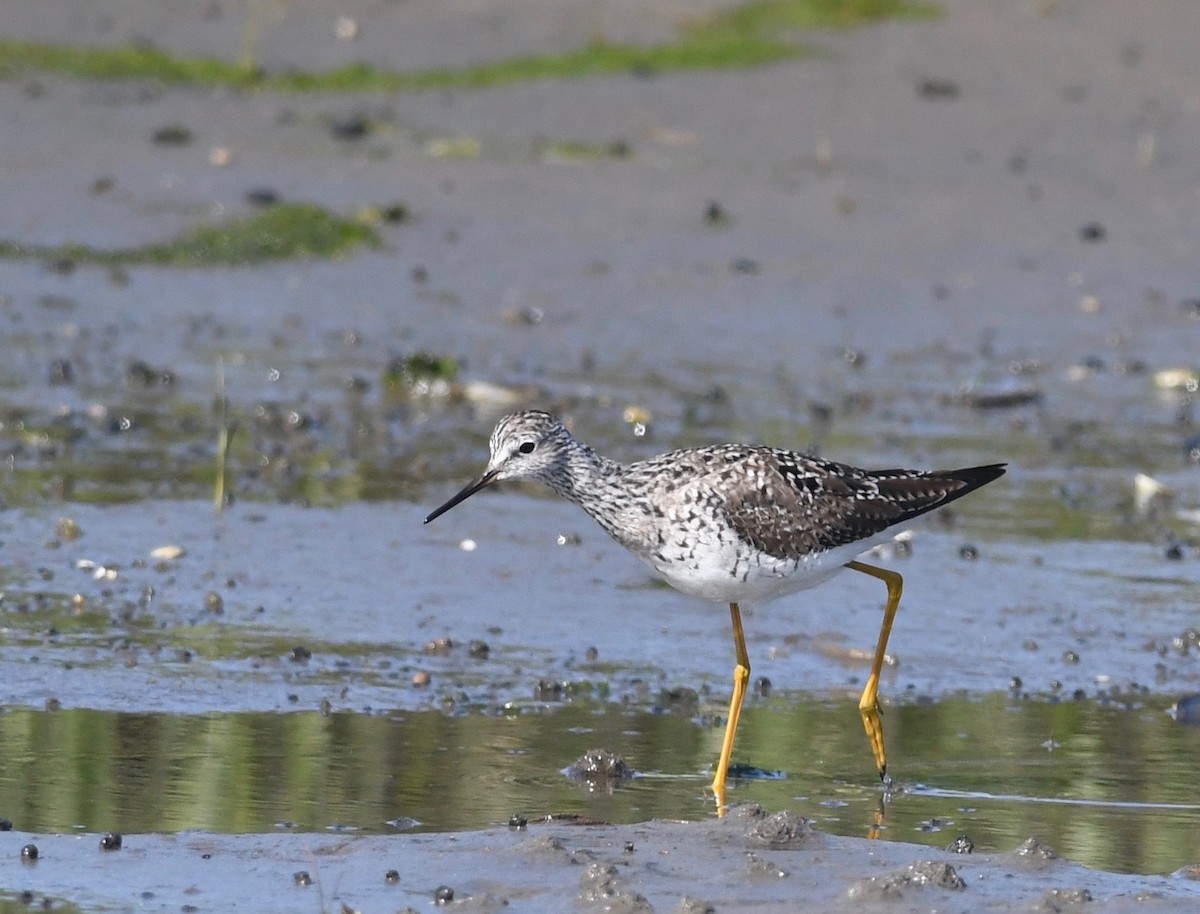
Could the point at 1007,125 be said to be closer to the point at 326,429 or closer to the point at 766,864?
the point at 326,429

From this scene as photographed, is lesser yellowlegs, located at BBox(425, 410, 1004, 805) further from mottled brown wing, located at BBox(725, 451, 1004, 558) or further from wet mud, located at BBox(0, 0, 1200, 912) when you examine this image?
wet mud, located at BBox(0, 0, 1200, 912)

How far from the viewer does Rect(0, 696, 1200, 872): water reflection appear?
264 inches

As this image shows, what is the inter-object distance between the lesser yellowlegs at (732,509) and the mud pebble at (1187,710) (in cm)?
131

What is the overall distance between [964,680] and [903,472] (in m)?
1.12

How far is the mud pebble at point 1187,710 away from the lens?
8.32 m

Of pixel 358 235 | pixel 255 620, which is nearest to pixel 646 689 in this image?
pixel 255 620

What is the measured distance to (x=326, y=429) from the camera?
12367mm

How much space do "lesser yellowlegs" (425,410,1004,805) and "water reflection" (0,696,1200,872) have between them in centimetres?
34

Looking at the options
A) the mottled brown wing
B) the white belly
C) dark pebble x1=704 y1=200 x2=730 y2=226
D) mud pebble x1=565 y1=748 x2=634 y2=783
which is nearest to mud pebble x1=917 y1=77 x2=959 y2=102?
dark pebble x1=704 y1=200 x2=730 y2=226

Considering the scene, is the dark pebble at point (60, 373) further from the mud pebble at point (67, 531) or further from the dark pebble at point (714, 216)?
the dark pebble at point (714, 216)

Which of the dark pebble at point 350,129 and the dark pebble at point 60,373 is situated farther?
the dark pebble at point 350,129

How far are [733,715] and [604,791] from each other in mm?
742

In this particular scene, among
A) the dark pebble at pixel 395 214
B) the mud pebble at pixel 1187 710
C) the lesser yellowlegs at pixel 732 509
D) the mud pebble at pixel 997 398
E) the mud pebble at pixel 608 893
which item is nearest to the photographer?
the mud pebble at pixel 608 893

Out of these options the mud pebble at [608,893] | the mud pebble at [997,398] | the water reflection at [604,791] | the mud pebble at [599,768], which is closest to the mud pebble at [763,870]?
the mud pebble at [608,893]
